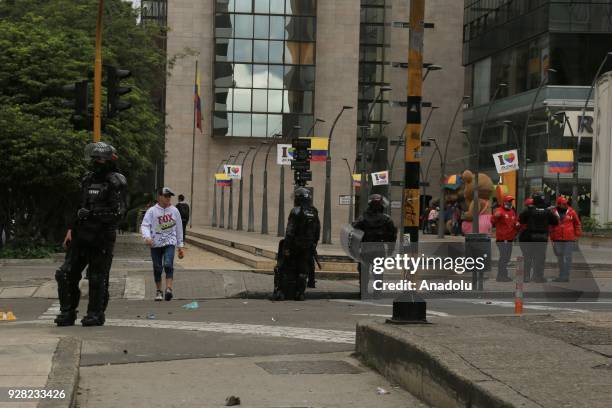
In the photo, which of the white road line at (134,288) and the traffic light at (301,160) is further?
the traffic light at (301,160)

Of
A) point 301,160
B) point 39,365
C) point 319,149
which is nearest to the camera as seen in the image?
point 39,365

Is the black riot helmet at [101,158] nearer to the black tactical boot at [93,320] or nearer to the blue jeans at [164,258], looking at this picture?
the black tactical boot at [93,320]

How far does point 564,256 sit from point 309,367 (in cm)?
1136

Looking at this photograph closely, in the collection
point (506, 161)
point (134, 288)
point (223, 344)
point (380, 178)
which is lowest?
point (134, 288)

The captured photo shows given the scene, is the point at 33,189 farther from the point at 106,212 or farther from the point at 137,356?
the point at 137,356

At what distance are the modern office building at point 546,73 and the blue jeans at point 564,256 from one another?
3516 cm

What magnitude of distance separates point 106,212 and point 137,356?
8.28ft

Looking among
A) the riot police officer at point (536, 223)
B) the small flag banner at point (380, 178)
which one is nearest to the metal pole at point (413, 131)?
the riot police officer at point (536, 223)

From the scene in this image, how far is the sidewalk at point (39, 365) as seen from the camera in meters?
6.76

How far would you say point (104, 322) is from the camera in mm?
12297

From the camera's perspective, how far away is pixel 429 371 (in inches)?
282

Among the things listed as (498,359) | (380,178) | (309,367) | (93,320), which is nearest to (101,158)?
(93,320)

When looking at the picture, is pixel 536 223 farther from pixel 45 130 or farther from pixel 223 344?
pixel 45 130

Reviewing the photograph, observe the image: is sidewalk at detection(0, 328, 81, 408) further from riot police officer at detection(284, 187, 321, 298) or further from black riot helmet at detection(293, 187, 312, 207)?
black riot helmet at detection(293, 187, 312, 207)
